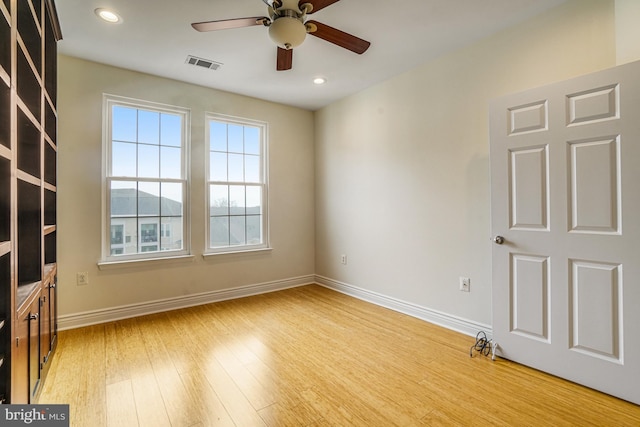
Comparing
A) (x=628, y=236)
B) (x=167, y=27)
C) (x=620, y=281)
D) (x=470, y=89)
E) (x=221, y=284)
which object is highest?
Answer: (x=167, y=27)

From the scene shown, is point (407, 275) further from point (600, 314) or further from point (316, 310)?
point (600, 314)

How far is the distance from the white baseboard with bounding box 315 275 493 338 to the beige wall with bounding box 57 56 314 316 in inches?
31.7

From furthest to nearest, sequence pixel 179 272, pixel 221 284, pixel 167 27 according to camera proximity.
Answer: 1. pixel 221 284
2. pixel 179 272
3. pixel 167 27

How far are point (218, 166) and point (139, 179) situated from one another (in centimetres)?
93

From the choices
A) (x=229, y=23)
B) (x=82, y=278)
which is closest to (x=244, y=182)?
(x=82, y=278)

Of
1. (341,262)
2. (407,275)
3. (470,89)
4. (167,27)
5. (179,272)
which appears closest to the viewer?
(167,27)

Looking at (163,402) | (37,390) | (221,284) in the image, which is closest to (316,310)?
(221,284)

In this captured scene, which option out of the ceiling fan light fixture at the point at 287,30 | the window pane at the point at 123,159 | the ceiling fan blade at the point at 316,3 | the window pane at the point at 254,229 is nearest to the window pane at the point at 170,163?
the window pane at the point at 123,159

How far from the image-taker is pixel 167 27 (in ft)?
8.38

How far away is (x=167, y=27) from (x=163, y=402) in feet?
9.19

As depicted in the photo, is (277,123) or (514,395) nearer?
(514,395)

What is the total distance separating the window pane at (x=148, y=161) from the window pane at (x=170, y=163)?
0.14ft

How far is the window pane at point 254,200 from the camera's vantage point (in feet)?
14.0
